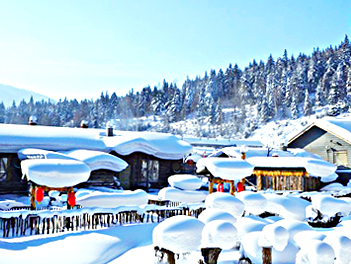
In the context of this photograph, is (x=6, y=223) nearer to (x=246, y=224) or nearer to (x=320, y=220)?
(x=246, y=224)

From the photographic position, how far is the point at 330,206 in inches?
514

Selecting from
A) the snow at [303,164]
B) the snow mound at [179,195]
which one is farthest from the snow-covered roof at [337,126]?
the snow mound at [179,195]

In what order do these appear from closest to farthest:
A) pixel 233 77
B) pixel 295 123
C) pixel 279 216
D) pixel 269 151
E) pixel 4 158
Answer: pixel 279 216 < pixel 4 158 < pixel 269 151 < pixel 295 123 < pixel 233 77

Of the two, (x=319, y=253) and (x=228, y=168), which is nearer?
(x=319, y=253)

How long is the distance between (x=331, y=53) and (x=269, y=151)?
312 ft

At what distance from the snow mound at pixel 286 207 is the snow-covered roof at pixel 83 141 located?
14.7 metres

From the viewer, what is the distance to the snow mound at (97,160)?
73.5ft

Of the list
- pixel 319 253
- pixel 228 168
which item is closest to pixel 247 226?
pixel 319 253

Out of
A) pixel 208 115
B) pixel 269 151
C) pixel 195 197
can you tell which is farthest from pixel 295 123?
pixel 195 197

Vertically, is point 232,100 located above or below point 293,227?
above

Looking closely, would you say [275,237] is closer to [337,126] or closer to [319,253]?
[319,253]

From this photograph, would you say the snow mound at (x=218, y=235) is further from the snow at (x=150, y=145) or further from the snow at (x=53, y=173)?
the snow at (x=150, y=145)

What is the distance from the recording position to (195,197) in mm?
17719

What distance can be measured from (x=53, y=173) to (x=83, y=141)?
13116 mm
